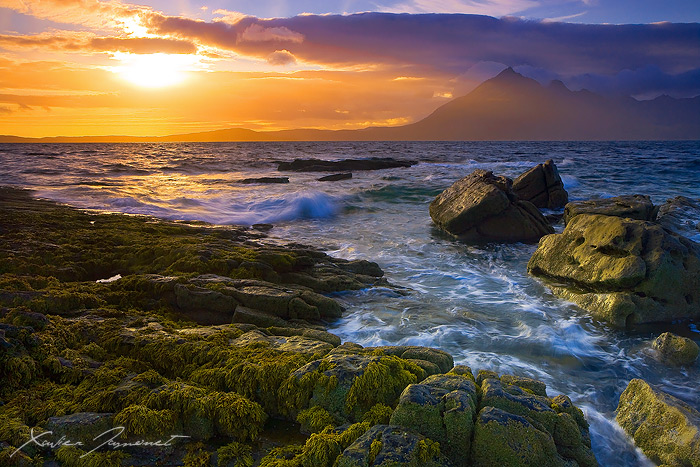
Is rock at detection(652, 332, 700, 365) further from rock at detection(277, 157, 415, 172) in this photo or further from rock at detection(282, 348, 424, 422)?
rock at detection(277, 157, 415, 172)

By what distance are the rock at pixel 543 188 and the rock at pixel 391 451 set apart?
1993cm

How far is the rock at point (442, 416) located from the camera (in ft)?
11.1

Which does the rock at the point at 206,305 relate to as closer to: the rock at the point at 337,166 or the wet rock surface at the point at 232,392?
the wet rock surface at the point at 232,392

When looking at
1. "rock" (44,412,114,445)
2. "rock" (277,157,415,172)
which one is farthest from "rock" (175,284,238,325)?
"rock" (277,157,415,172)

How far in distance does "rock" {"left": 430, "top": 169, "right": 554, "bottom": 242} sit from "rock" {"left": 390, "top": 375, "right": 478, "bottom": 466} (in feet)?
40.6

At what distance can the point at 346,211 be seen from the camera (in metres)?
22.4

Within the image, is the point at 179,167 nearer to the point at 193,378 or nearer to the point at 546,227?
the point at 546,227

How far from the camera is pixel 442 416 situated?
3.49 metres

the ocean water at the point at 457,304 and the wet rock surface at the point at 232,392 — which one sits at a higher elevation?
the wet rock surface at the point at 232,392

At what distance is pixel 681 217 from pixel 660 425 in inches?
708

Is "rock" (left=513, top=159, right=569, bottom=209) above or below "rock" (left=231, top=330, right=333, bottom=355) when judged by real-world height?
above

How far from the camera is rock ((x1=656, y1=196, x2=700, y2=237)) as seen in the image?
16125mm

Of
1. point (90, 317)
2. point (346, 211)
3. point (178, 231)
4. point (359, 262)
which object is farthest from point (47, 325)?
point (346, 211)
